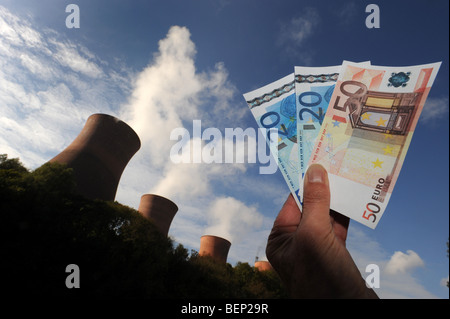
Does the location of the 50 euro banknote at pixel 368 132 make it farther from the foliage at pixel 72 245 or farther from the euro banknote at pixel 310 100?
the foliage at pixel 72 245

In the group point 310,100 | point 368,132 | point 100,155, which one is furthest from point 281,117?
point 100,155

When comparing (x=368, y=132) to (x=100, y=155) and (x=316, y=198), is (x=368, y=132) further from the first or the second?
(x=100, y=155)

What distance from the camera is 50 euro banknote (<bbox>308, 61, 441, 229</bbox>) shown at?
283cm

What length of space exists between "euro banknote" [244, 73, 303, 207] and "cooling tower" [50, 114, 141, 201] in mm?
15413

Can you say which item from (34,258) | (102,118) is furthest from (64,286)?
(102,118)

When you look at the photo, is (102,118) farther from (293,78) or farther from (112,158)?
(293,78)

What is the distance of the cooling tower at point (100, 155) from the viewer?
16.2m

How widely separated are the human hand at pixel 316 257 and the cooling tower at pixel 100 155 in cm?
1634

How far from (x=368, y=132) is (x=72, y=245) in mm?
12502

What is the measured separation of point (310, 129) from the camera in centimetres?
336

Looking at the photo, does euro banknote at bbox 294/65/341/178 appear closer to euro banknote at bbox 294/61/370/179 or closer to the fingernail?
euro banknote at bbox 294/61/370/179

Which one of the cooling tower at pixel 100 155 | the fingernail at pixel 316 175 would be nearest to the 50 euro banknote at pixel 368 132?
the fingernail at pixel 316 175

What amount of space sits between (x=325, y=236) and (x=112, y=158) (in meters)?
18.0

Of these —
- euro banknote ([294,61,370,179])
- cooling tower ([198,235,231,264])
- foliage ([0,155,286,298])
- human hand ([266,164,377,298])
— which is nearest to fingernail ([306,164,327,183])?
human hand ([266,164,377,298])
